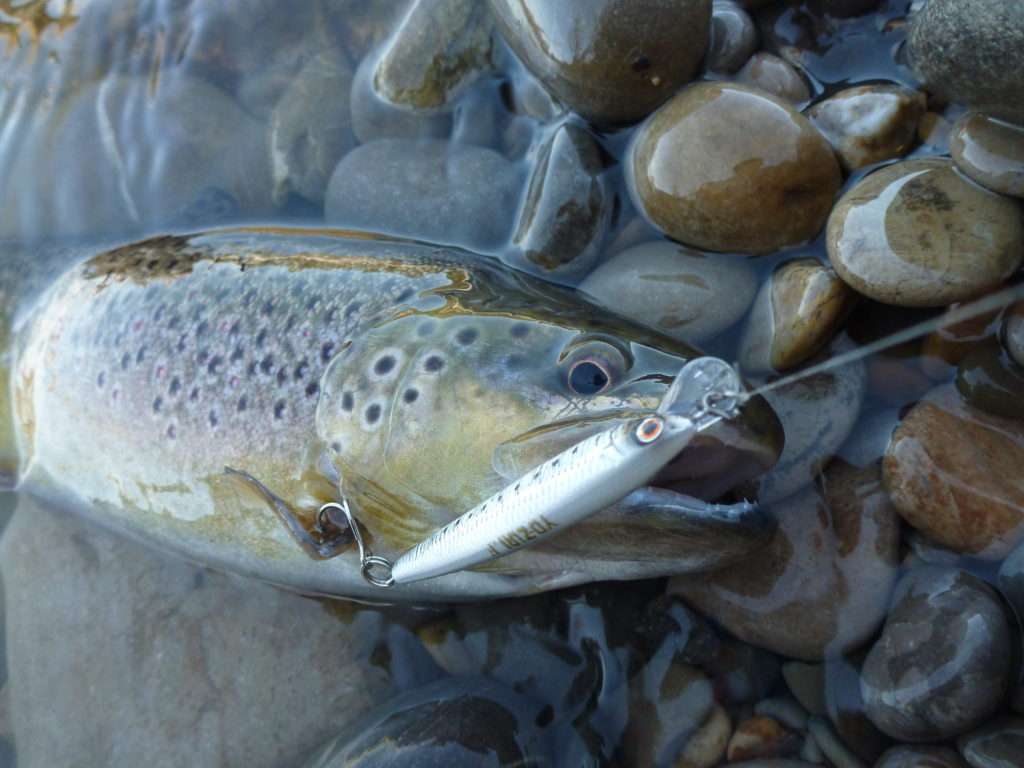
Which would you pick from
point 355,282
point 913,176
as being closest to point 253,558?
point 355,282

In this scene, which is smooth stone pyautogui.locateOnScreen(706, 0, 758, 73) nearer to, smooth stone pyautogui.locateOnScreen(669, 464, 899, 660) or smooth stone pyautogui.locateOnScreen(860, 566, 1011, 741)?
smooth stone pyautogui.locateOnScreen(669, 464, 899, 660)

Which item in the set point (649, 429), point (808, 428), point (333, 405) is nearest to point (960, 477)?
point (808, 428)

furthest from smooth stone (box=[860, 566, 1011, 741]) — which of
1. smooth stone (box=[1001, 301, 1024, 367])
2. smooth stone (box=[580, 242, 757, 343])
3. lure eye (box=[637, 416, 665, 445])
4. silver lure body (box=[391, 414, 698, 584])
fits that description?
lure eye (box=[637, 416, 665, 445])

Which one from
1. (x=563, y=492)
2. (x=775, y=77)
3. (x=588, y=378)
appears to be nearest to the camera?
(x=563, y=492)

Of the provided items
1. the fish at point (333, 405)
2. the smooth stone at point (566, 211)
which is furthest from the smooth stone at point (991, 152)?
the smooth stone at point (566, 211)

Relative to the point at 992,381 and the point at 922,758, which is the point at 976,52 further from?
the point at 922,758

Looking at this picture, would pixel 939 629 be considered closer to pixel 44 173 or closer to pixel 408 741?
pixel 408 741

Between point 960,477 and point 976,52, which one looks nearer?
point 976,52

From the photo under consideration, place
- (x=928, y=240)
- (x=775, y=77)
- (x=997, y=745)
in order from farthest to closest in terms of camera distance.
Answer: (x=775, y=77), (x=928, y=240), (x=997, y=745)
